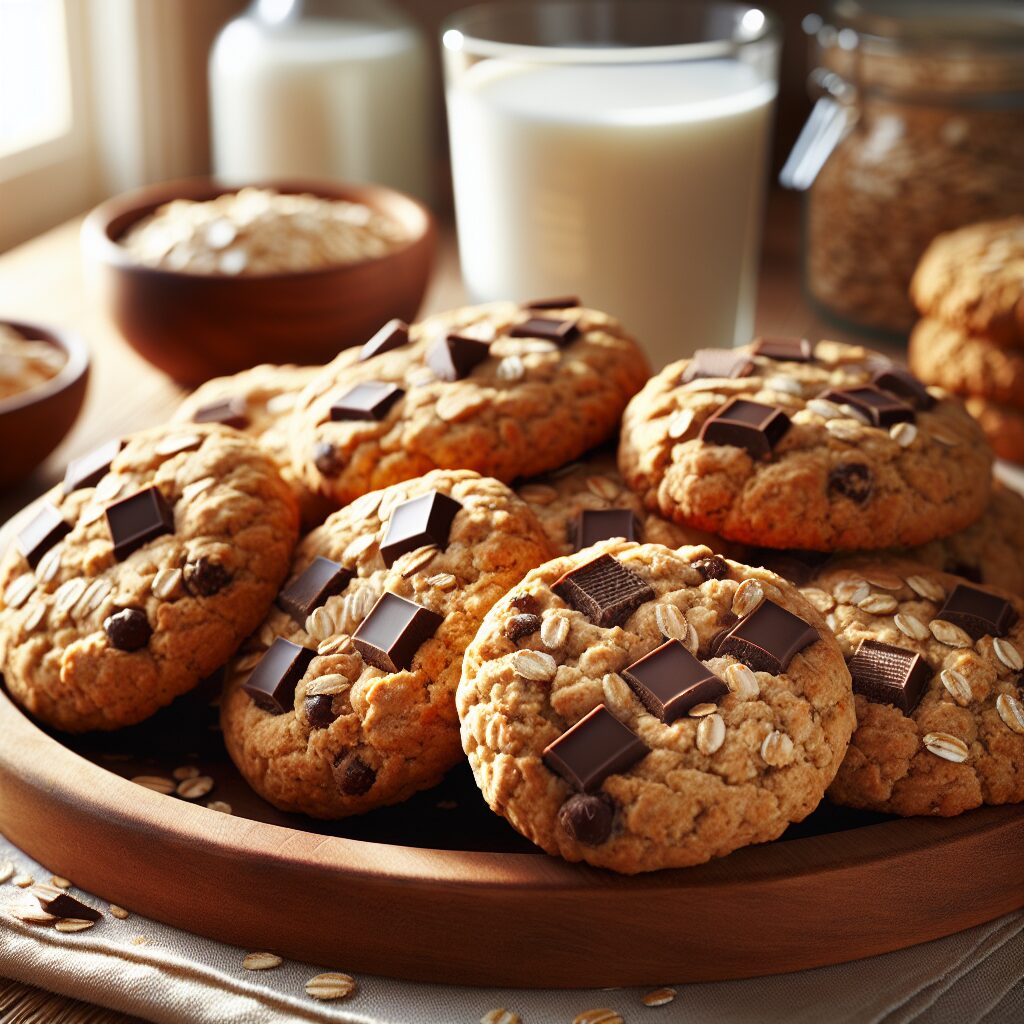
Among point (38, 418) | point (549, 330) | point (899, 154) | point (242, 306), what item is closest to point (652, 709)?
point (549, 330)

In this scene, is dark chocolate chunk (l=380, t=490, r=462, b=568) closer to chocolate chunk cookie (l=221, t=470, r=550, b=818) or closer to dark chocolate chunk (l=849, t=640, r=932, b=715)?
chocolate chunk cookie (l=221, t=470, r=550, b=818)

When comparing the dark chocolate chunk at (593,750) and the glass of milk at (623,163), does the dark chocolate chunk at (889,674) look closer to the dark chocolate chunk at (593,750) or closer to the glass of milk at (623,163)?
the dark chocolate chunk at (593,750)

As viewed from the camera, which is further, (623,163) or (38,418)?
(623,163)

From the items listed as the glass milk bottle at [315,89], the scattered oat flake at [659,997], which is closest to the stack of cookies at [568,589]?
the scattered oat flake at [659,997]

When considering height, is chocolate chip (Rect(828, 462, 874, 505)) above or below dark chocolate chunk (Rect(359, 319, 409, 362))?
below

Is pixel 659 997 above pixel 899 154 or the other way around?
the other way around

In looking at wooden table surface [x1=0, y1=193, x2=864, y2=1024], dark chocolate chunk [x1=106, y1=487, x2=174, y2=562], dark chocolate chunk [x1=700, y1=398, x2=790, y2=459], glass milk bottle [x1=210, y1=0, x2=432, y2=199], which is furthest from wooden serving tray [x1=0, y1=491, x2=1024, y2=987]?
glass milk bottle [x1=210, y1=0, x2=432, y2=199]

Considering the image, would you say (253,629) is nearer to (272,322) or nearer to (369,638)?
(369,638)

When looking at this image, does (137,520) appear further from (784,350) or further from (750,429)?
(784,350)
